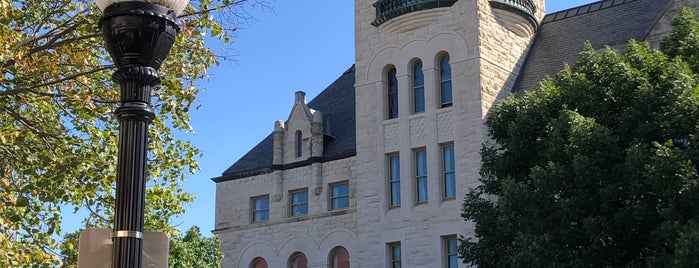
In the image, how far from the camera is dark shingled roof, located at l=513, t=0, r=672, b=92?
3228cm

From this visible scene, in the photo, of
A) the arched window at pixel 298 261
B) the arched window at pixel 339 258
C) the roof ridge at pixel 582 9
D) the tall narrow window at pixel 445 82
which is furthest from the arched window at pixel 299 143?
the roof ridge at pixel 582 9

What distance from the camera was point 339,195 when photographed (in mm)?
35312

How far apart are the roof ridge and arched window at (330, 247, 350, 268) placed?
11.4 meters

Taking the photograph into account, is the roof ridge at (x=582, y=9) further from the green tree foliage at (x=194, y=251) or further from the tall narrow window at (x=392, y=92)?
the green tree foliage at (x=194, y=251)

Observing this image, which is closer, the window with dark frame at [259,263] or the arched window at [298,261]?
the arched window at [298,261]

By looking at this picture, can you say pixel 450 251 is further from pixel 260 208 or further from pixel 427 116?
pixel 260 208

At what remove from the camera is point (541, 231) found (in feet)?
66.6

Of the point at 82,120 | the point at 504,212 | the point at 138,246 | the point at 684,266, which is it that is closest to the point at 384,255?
the point at 504,212

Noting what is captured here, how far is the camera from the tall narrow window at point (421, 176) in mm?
31984

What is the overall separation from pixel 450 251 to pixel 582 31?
9.31 m

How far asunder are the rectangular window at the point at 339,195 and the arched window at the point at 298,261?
2.39 m

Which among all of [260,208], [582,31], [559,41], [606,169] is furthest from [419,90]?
[606,169]

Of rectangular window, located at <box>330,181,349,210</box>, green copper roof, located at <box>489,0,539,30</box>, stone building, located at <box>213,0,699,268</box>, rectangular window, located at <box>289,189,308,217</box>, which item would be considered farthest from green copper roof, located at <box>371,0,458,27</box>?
rectangular window, located at <box>289,189,308,217</box>

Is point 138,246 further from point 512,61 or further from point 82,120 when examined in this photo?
point 512,61
